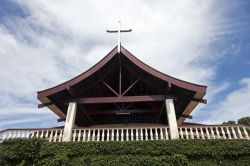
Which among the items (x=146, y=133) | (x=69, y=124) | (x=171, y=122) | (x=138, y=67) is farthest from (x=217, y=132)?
(x=69, y=124)

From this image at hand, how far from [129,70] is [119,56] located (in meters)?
1.01

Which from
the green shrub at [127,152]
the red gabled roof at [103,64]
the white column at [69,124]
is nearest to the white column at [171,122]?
the green shrub at [127,152]

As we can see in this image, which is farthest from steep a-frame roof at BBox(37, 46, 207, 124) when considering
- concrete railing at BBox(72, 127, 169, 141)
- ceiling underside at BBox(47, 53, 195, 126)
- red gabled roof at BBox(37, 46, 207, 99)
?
concrete railing at BBox(72, 127, 169, 141)

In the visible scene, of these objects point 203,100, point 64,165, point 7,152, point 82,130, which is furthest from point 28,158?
point 203,100

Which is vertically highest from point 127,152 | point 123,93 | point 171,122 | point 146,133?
point 123,93

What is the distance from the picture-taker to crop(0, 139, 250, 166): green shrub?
26.0 feet

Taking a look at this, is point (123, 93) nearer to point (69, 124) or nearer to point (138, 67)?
point (138, 67)

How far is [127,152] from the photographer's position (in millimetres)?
8266

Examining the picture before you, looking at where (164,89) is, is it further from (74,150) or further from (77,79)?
(74,150)

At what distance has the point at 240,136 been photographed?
8766mm

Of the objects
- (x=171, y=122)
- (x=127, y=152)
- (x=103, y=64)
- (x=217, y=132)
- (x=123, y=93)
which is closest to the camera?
(x=127, y=152)

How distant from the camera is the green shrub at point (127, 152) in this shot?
793 cm

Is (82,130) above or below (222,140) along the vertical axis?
above

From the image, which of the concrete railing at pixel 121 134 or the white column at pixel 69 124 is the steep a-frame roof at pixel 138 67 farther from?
the concrete railing at pixel 121 134
